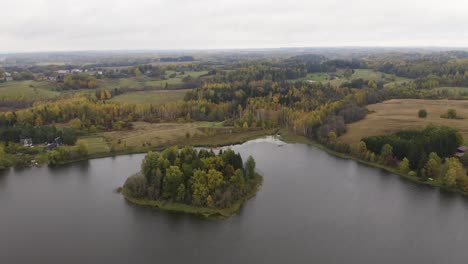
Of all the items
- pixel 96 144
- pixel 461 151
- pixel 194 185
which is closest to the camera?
pixel 194 185

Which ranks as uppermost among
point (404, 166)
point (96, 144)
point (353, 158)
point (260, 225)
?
point (96, 144)

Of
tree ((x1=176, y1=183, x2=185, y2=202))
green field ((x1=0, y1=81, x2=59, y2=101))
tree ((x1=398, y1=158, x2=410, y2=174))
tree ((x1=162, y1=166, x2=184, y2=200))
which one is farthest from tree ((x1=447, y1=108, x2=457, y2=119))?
green field ((x1=0, y1=81, x2=59, y2=101))

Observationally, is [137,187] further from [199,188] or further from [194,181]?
[199,188]

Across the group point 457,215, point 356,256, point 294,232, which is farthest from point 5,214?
point 457,215

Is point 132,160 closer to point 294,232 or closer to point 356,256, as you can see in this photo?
point 294,232

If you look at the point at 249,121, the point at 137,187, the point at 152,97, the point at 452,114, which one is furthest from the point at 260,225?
the point at 152,97

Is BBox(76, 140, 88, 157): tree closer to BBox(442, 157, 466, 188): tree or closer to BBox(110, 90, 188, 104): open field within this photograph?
BBox(110, 90, 188, 104): open field

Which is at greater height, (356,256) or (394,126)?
(394,126)
